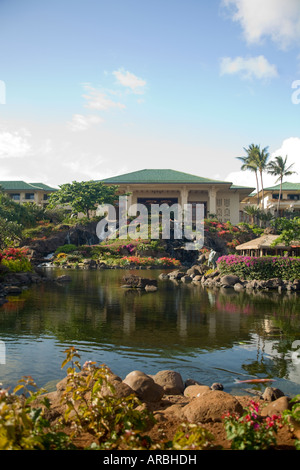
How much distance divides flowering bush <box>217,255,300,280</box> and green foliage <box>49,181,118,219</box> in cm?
2721

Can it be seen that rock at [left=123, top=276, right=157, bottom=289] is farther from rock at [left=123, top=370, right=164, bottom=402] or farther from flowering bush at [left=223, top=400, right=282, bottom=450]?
flowering bush at [left=223, top=400, right=282, bottom=450]

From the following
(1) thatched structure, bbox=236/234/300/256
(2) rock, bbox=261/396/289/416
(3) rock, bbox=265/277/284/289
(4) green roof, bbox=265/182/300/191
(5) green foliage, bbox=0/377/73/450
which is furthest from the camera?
(4) green roof, bbox=265/182/300/191

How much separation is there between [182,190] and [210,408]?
4867cm

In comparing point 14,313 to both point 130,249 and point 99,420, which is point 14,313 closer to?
point 99,420

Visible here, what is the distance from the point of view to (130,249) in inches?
1516

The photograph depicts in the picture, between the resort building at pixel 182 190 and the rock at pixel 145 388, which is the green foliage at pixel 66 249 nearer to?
the resort building at pixel 182 190

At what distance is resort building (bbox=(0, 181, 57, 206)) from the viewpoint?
57.8 meters

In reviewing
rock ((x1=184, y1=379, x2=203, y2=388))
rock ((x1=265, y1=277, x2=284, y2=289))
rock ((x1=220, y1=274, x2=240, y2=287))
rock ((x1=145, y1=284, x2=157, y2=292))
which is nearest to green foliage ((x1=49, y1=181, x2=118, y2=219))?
rock ((x1=220, y1=274, x2=240, y2=287))

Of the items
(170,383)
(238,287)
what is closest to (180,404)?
(170,383)

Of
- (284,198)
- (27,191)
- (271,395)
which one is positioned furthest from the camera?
(284,198)

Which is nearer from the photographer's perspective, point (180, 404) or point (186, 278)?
point (180, 404)

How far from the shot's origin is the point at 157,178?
2073 inches

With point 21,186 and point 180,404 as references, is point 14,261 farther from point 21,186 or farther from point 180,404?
point 21,186

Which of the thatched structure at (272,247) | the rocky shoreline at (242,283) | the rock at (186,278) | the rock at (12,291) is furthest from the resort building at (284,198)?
the rock at (12,291)
